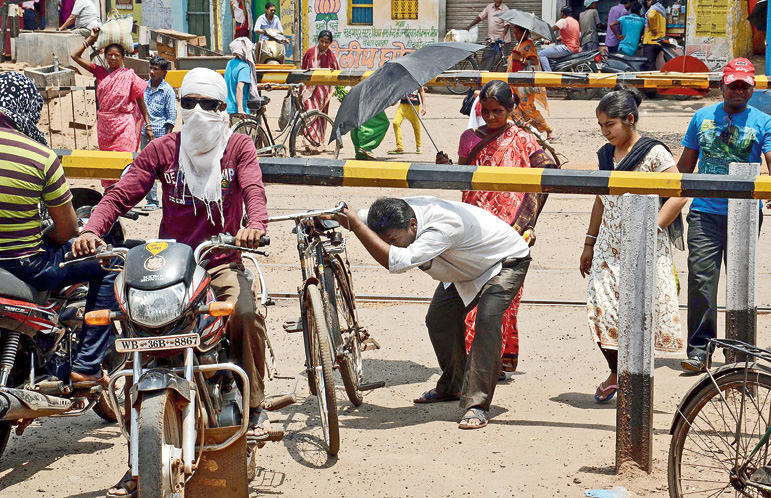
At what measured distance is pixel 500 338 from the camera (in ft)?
16.8

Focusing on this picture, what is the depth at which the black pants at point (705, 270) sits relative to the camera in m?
5.96

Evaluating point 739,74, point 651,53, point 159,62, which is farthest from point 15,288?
point 651,53

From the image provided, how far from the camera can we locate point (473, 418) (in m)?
5.03

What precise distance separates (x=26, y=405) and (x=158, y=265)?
106 centimetres

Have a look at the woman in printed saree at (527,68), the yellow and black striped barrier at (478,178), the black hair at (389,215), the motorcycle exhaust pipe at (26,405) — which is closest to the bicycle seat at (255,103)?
the woman in printed saree at (527,68)

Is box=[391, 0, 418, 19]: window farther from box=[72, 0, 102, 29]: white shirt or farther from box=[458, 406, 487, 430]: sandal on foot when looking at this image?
box=[458, 406, 487, 430]: sandal on foot

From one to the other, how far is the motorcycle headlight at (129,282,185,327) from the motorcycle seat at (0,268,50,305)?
992mm

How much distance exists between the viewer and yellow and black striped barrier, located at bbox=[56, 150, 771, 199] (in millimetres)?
4500

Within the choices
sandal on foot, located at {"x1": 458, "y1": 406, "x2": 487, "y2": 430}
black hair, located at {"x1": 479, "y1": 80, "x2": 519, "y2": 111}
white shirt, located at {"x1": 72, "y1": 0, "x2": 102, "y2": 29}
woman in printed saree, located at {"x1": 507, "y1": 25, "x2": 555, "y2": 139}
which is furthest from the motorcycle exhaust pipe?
white shirt, located at {"x1": 72, "y1": 0, "x2": 102, "y2": 29}

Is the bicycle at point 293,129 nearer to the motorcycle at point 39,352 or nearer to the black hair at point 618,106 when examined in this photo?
the black hair at point 618,106

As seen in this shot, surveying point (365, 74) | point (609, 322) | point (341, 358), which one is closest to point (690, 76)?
point (365, 74)

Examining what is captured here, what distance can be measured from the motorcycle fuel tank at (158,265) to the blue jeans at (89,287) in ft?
2.93

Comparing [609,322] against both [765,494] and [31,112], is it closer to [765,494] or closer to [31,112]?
[765,494]

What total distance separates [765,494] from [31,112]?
3.43 meters
